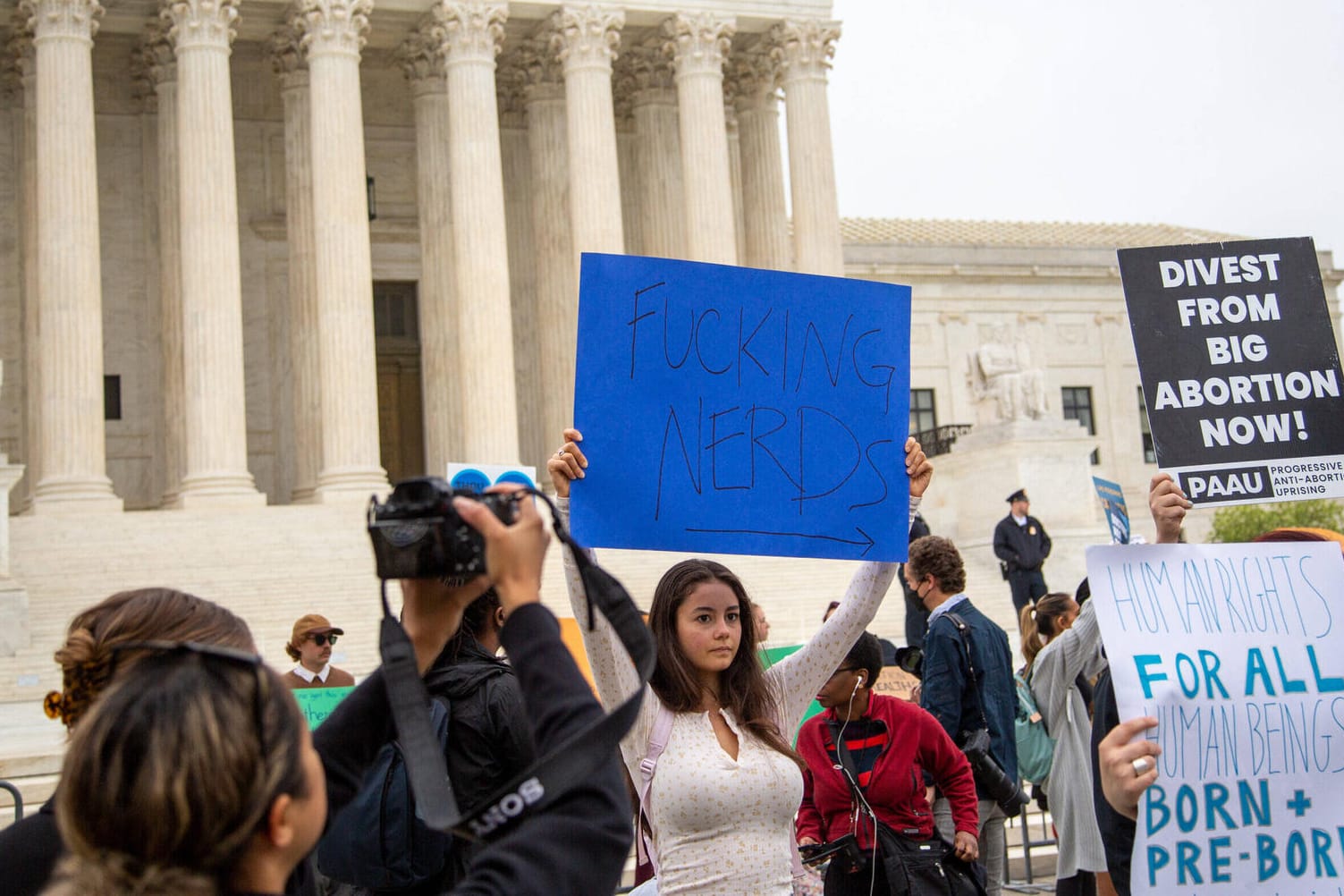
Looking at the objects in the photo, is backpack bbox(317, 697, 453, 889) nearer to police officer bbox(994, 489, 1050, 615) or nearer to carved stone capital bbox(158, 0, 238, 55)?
police officer bbox(994, 489, 1050, 615)

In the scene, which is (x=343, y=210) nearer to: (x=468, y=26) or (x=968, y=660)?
(x=468, y=26)

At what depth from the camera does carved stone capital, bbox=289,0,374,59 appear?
31.2 m

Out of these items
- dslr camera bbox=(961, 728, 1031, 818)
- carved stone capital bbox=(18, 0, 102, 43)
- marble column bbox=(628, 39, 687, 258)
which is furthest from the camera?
marble column bbox=(628, 39, 687, 258)

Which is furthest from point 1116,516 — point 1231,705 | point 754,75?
point 754,75

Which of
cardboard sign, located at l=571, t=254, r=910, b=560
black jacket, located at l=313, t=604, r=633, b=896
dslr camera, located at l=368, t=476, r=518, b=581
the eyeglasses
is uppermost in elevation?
cardboard sign, located at l=571, t=254, r=910, b=560

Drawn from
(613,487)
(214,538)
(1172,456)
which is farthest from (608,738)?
(214,538)

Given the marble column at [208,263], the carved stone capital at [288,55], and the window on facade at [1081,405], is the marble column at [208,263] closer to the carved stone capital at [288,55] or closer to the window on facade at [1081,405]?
the carved stone capital at [288,55]

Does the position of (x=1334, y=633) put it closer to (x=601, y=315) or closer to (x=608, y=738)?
(x=601, y=315)

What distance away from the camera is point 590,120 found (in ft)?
108

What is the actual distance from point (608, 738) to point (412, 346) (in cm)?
3533

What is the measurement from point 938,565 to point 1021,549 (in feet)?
Result: 44.9

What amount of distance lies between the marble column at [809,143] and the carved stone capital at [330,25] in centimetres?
962

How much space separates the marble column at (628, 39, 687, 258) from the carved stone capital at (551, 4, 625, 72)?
299 cm

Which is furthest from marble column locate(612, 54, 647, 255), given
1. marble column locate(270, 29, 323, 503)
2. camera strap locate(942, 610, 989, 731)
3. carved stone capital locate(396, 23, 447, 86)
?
camera strap locate(942, 610, 989, 731)
